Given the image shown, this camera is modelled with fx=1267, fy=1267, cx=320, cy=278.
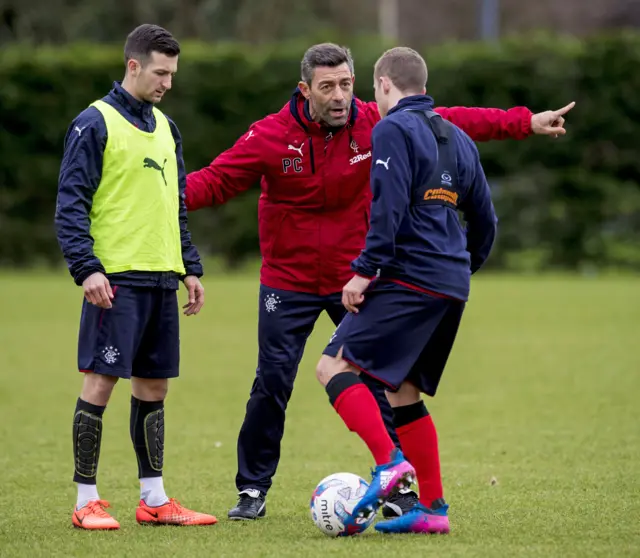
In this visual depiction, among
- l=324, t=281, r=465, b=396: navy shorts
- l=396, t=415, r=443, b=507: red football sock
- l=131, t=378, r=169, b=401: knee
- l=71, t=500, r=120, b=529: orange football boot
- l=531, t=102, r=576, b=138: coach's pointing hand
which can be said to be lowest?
l=71, t=500, r=120, b=529: orange football boot

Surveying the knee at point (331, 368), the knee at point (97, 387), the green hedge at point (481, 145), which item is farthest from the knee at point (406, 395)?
the green hedge at point (481, 145)

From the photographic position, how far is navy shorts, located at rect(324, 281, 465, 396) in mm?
5379

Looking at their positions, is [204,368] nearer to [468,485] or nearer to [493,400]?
[493,400]

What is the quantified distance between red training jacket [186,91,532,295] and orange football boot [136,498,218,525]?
1.19 metres

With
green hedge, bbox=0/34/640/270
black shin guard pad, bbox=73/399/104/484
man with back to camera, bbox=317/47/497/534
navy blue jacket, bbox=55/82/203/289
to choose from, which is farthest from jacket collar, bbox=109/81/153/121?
green hedge, bbox=0/34/640/270

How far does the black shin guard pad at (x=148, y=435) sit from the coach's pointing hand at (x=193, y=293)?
1.53ft

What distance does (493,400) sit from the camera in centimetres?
991

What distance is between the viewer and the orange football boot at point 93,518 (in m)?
5.58

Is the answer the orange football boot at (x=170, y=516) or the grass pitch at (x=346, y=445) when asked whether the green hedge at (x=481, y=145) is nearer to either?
the grass pitch at (x=346, y=445)

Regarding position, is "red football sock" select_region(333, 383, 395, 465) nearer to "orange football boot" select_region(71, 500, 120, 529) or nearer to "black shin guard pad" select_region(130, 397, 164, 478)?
"black shin guard pad" select_region(130, 397, 164, 478)

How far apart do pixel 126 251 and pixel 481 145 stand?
58.3 ft

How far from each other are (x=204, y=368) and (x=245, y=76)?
1241 cm

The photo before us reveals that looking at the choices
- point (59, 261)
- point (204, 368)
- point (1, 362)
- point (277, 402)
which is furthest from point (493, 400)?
point (59, 261)

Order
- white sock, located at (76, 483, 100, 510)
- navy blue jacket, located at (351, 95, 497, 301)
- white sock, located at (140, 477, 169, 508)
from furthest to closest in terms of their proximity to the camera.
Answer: white sock, located at (140, 477, 169, 508), white sock, located at (76, 483, 100, 510), navy blue jacket, located at (351, 95, 497, 301)
